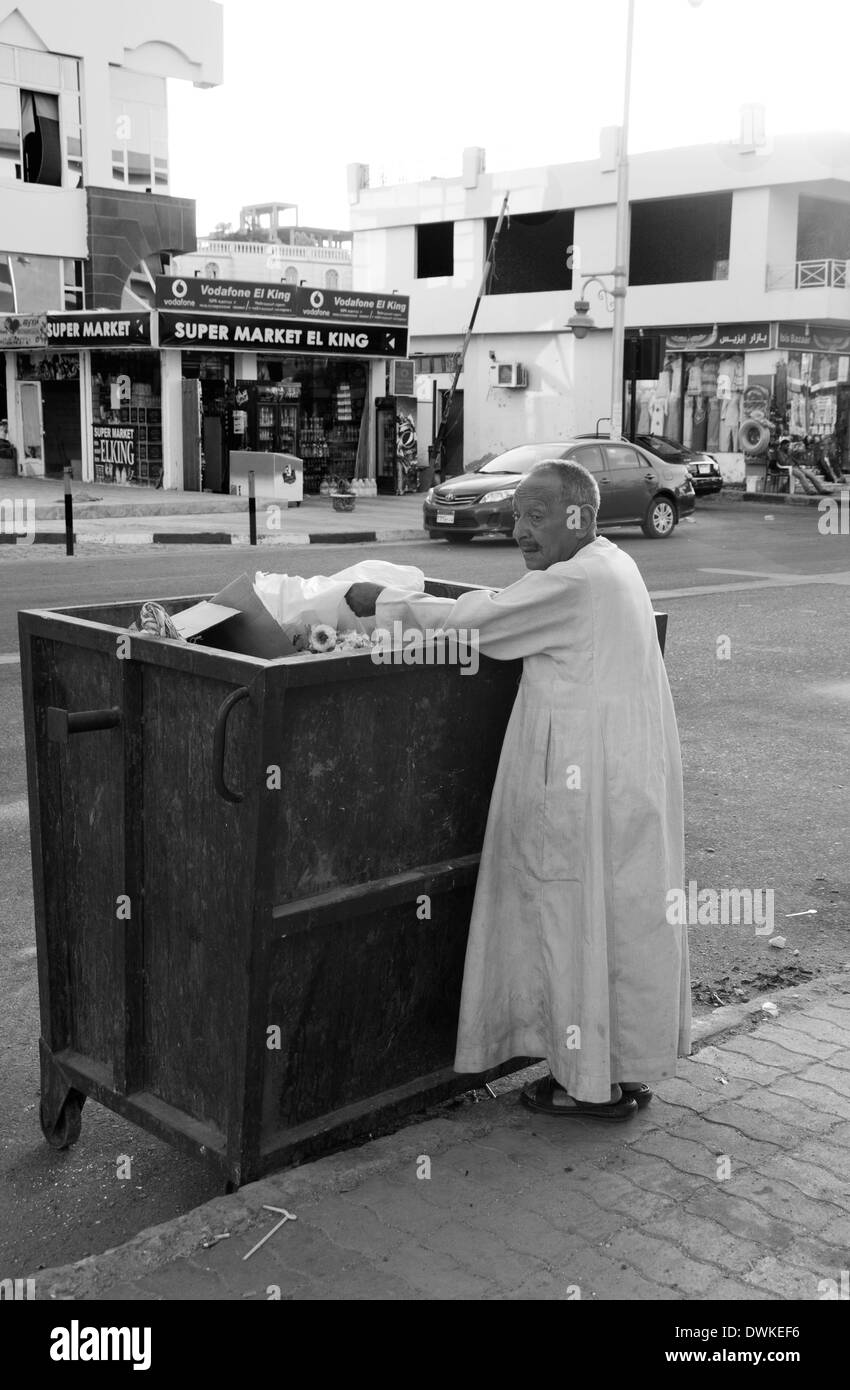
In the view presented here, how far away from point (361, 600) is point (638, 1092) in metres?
1.48

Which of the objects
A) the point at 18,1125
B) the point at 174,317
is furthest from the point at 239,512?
the point at 18,1125

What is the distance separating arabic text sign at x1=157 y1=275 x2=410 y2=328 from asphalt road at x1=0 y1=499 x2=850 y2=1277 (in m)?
8.95

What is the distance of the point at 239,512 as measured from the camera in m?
23.8

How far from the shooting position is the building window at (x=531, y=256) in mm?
39094

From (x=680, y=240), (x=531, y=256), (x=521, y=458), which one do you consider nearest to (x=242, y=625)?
(x=521, y=458)

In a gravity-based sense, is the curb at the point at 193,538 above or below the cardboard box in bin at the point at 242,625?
below

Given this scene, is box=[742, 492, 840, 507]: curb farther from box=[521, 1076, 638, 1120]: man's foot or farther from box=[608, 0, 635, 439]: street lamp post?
box=[521, 1076, 638, 1120]: man's foot

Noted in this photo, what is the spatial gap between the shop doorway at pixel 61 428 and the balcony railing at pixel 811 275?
16.1 m

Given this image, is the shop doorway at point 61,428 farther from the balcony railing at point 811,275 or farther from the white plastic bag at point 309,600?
the white plastic bag at point 309,600

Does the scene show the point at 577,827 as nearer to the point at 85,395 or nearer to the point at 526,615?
the point at 526,615

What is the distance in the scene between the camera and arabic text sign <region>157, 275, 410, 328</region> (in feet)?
83.5

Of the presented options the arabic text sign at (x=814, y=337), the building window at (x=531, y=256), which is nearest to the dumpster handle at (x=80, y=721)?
the arabic text sign at (x=814, y=337)

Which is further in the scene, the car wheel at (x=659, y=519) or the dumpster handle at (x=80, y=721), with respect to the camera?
the car wheel at (x=659, y=519)

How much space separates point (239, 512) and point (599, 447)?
6.48 meters
